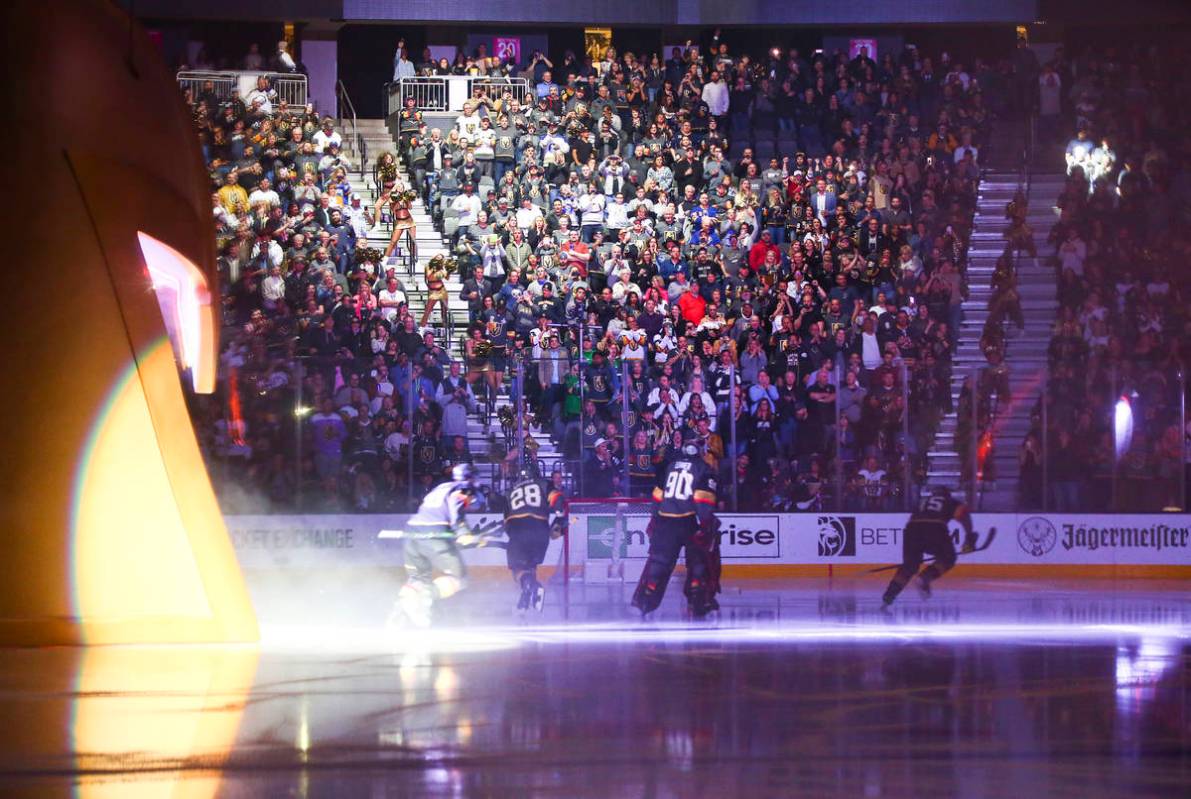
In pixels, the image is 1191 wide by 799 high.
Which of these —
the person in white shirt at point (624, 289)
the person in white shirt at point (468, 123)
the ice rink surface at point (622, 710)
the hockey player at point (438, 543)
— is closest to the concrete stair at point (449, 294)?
the person in white shirt at point (468, 123)

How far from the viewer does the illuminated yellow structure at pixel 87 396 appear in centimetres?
1162

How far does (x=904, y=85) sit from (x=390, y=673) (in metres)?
19.2

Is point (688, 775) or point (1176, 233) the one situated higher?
point (1176, 233)

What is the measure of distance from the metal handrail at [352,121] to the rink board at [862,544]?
29.3 feet

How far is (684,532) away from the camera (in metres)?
15.8

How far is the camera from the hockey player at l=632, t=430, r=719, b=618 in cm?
1559

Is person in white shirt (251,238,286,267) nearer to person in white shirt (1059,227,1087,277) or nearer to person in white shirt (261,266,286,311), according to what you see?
person in white shirt (261,266,286,311)

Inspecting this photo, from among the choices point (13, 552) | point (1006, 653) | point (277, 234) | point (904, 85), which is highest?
point (904, 85)

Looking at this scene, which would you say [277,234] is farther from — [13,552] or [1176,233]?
[1176,233]

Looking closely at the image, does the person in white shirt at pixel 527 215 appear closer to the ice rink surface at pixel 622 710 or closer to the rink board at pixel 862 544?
the rink board at pixel 862 544

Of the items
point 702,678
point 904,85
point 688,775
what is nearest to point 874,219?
point 904,85

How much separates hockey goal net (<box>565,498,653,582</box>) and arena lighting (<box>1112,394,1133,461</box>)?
6.58 metres

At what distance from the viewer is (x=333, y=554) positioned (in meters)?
20.3

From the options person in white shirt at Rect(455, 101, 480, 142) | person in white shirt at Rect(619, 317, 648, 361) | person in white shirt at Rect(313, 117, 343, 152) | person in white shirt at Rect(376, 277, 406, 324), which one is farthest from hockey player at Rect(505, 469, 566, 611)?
person in white shirt at Rect(455, 101, 480, 142)
